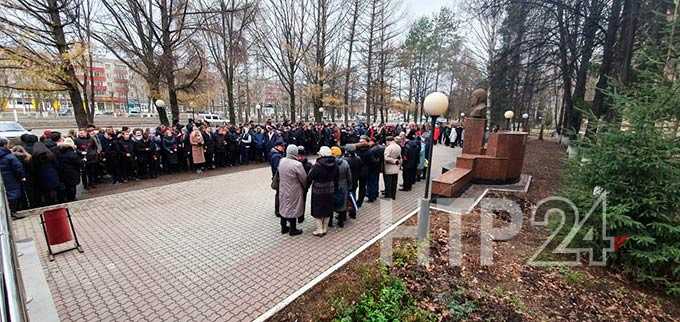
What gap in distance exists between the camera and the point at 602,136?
510 centimetres

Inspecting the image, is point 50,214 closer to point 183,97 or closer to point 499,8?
point 499,8

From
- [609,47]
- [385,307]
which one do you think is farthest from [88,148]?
[609,47]

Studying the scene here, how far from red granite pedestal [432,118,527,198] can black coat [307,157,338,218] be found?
509cm

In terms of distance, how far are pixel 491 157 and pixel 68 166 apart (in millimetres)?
12017

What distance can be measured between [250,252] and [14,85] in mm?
14634

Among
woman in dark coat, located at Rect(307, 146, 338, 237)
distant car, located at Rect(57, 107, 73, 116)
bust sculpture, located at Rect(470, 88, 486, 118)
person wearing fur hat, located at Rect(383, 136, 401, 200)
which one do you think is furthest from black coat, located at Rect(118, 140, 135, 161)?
distant car, located at Rect(57, 107, 73, 116)

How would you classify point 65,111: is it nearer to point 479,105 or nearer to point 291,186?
point 291,186

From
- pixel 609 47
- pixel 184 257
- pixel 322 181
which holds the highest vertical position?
pixel 609 47

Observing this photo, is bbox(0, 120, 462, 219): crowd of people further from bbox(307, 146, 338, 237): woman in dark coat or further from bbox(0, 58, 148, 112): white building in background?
bbox(0, 58, 148, 112): white building in background

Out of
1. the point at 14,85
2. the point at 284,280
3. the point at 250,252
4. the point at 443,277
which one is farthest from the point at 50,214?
the point at 14,85

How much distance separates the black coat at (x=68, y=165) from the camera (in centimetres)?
675

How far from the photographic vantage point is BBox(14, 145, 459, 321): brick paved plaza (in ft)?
11.6

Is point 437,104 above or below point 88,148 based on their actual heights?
above

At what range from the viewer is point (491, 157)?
31.2 feet
